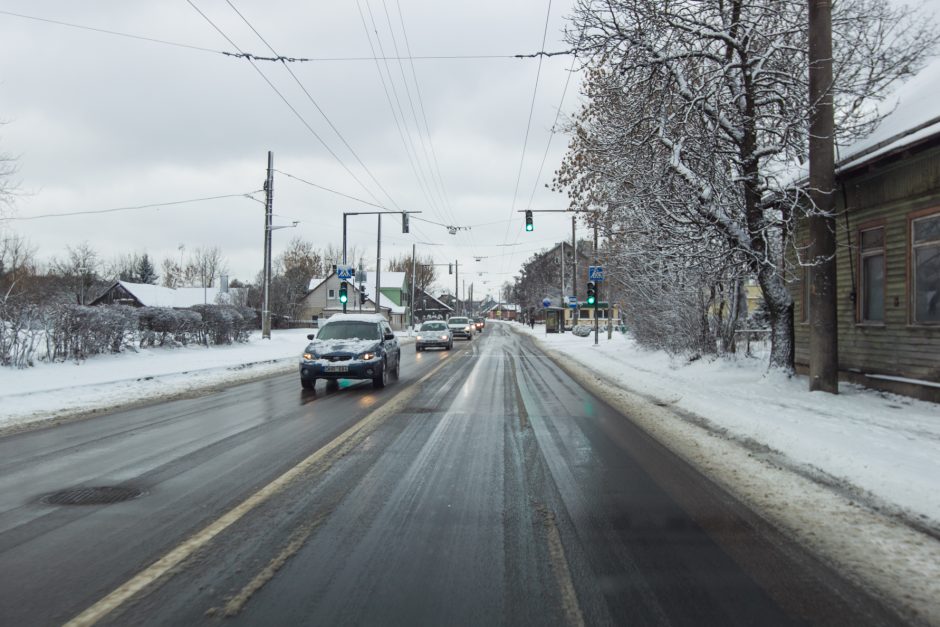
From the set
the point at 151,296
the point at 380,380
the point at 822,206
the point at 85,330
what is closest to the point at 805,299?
the point at 822,206

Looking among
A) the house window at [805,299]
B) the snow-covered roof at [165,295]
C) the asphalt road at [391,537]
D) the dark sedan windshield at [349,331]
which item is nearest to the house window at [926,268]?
the house window at [805,299]

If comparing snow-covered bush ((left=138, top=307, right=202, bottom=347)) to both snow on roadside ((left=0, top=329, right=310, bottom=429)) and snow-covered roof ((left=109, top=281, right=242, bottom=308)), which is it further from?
snow-covered roof ((left=109, top=281, right=242, bottom=308))

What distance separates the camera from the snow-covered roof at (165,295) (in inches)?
2623

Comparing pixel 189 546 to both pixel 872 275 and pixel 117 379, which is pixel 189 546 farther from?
pixel 872 275

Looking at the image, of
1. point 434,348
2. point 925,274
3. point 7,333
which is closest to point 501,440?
point 925,274

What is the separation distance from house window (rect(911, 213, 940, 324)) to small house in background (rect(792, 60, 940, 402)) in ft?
0.05

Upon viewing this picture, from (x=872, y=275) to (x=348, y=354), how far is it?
11.0 m

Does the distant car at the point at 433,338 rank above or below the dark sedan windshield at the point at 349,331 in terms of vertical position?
below

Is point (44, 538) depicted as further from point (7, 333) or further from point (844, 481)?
point (7, 333)

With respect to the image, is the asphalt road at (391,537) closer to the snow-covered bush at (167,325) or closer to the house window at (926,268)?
the house window at (926,268)

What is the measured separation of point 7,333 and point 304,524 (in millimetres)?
14340

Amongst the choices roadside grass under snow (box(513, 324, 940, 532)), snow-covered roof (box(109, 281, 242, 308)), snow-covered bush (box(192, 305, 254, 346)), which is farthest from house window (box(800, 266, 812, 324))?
snow-covered roof (box(109, 281, 242, 308))

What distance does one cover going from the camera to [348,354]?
13508 mm

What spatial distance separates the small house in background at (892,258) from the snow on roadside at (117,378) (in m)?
14.1
